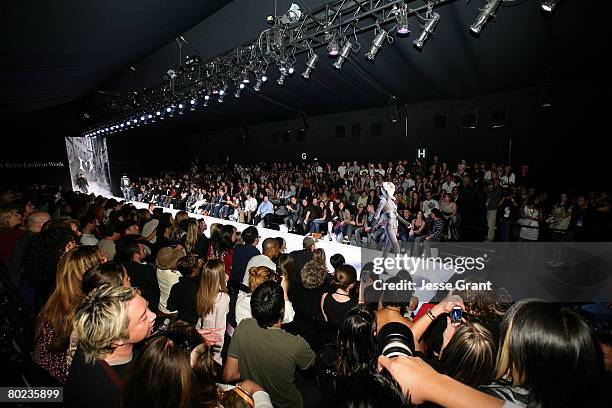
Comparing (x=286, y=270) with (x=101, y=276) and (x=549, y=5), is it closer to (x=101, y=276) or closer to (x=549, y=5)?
(x=101, y=276)

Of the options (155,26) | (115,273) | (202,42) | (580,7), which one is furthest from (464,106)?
(115,273)

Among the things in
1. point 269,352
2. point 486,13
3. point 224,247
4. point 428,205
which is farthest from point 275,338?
point 428,205

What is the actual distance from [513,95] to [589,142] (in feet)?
6.84

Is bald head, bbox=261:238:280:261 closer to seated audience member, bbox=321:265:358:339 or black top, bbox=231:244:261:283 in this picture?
black top, bbox=231:244:261:283

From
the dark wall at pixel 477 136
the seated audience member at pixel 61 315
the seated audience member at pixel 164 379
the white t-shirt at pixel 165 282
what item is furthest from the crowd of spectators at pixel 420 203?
the seated audience member at pixel 164 379

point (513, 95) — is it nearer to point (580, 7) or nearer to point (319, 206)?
point (580, 7)

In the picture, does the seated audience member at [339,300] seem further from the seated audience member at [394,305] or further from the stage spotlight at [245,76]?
the stage spotlight at [245,76]

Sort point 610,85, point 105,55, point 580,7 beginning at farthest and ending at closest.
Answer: point 610,85 < point 105,55 < point 580,7

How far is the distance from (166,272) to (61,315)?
1.20 meters

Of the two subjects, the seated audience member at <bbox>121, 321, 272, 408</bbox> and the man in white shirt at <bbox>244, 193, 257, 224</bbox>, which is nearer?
the seated audience member at <bbox>121, 321, 272, 408</bbox>

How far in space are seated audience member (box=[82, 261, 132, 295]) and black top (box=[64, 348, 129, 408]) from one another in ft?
2.44

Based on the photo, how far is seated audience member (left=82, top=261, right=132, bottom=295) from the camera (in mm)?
2016

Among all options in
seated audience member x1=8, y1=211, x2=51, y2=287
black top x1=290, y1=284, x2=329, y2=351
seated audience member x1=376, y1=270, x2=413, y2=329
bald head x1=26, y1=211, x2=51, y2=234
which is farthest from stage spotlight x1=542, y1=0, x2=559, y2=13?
bald head x1=26, y1=211, x2=51, y2=234

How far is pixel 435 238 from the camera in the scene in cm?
679
